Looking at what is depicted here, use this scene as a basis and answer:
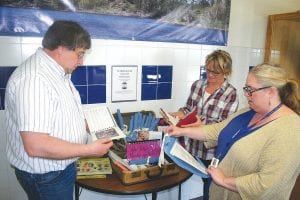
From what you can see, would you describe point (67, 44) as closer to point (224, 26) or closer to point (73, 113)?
point (73, 113)

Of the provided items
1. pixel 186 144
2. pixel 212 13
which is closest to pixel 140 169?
pixel 186 144

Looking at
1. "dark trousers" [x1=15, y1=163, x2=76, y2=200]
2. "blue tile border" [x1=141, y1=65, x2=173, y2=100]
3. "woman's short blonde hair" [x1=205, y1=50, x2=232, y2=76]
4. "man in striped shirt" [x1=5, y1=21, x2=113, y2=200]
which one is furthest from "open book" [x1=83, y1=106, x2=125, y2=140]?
"woman's short blonde hair" [x1=205, y1=50, x2=232, y2=76]

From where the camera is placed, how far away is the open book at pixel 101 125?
4.84ft

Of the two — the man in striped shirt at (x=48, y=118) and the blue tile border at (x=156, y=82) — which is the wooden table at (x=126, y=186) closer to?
the man in striped shirt at (x=48, y=118)

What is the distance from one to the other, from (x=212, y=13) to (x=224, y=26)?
206 millimetres

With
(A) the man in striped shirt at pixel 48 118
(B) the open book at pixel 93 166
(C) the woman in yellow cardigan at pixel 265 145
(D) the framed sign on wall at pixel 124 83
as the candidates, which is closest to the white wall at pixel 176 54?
(D) the framed sign on wall at pixel 124 83

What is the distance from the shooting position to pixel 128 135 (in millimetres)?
1876

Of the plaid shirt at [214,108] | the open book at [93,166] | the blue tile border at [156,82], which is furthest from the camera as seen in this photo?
the blue tile border at [156,82]

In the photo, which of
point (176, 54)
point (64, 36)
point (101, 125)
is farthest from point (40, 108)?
point (176, 54)

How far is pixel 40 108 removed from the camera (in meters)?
1.11

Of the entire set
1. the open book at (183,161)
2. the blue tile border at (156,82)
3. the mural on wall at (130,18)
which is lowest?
the open book at (183,161)

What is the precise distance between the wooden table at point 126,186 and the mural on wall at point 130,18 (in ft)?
3.47

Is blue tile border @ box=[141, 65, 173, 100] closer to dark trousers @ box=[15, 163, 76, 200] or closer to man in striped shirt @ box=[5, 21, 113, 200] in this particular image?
man in striped shirt @ box=[5, 21, 113, 200]

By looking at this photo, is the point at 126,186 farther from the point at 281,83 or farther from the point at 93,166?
the point at 281,83
